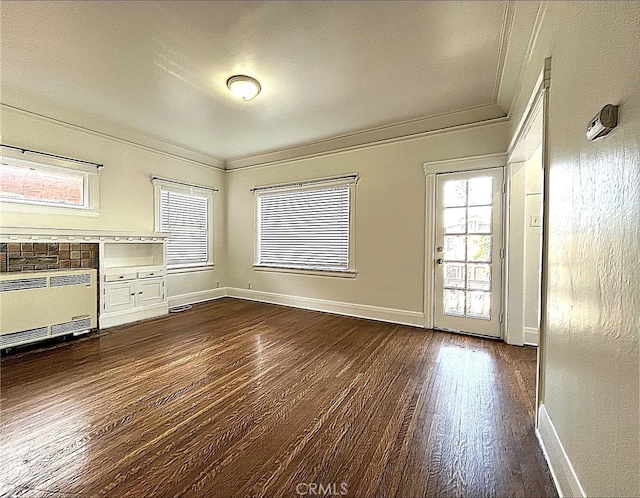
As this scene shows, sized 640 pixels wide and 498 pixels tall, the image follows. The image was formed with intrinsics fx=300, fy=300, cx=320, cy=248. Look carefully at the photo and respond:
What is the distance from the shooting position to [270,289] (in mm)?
5680

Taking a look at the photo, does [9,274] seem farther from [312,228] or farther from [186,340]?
[312,228]

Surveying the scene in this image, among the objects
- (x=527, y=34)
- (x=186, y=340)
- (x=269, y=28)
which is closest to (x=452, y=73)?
(x=527, y=34)

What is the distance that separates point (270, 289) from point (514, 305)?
3878 millimetres

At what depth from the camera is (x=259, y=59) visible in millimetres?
2688

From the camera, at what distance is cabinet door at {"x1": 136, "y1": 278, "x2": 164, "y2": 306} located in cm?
446

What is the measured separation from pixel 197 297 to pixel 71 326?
2197 mm

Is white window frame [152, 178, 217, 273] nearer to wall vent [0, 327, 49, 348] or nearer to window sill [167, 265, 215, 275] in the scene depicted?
window sill [167, 265, 215, 275]

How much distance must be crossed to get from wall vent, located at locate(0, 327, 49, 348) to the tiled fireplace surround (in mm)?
780

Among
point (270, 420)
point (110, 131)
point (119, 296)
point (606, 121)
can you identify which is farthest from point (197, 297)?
point (606, 121)

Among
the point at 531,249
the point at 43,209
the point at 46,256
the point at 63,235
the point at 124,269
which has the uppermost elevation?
the point at 43,209

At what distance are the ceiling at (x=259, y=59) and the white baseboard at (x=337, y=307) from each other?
8.81ft

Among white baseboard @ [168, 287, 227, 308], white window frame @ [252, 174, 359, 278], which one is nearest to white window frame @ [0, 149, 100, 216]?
white baseboard @ [168, 287, 227, 308]

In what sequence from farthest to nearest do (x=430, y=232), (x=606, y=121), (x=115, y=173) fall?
(x=115, y=173) → (x=430, y=232) → (x=606, y=121)

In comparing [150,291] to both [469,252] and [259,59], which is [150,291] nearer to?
[259,59]
